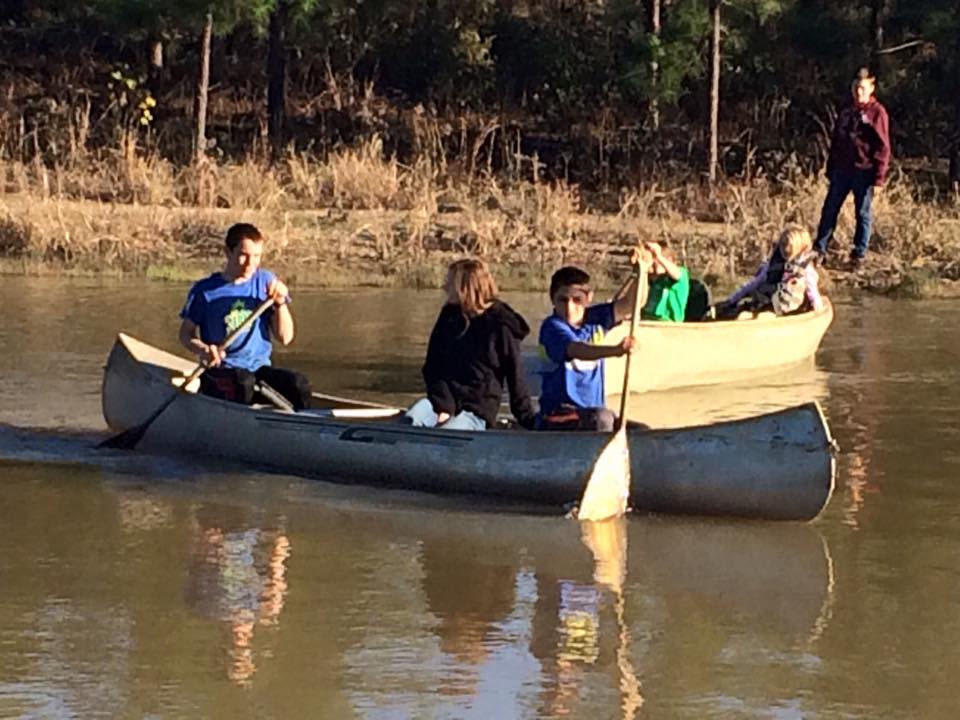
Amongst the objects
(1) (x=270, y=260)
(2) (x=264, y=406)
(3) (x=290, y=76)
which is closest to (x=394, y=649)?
(2) (x=264, y=406)

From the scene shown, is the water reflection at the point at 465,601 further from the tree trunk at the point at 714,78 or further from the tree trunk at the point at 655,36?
the tree trunk at the point at 655,36

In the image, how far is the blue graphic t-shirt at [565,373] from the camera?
32.1 ft

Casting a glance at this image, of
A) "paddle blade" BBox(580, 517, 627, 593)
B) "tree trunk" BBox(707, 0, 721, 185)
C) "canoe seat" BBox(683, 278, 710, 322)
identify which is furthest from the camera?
"tree trunk" BBox(707, 0, 721, 185)

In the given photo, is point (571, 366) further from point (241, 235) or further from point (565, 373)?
point (241, 235)

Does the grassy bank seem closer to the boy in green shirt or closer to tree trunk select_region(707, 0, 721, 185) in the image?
tree trunk select_region(707, 0, 721, 185)

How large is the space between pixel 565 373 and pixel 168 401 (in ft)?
7.09

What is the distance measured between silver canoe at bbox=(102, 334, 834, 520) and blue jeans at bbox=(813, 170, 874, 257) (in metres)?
9.54

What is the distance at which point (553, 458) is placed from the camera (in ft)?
31.0

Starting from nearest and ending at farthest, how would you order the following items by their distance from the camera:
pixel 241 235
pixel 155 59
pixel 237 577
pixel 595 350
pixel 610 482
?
pixel 237 577
pixel 610 482
pixel 595 350
pixel 241 235
pixel 155 59

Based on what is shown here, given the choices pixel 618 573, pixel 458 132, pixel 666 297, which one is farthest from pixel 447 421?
pixel 458 132

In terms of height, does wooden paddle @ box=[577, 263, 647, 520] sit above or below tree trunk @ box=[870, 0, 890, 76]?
below

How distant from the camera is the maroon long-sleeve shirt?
1883 cm

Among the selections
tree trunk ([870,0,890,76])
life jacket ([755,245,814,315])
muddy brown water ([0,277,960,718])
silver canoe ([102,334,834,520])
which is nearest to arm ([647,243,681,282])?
muddy brown water ([0,277,960,718])

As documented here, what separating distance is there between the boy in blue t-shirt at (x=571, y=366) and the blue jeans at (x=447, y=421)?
12.0 inches
